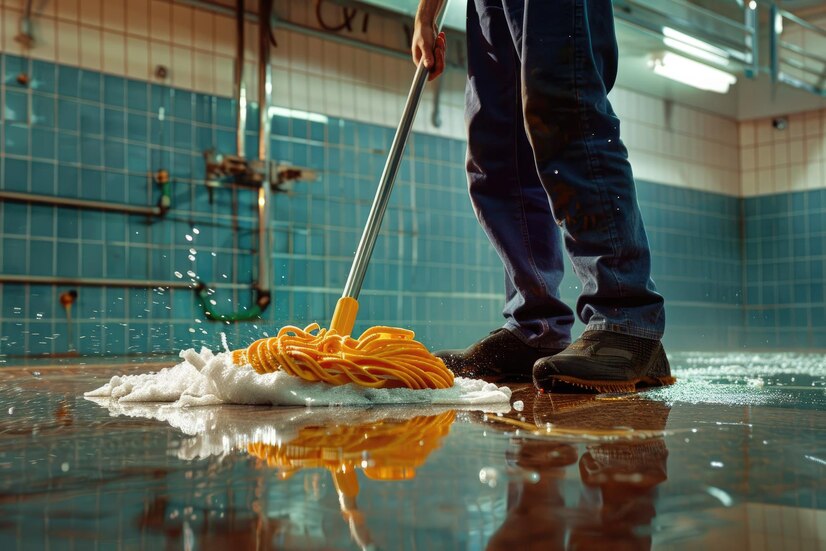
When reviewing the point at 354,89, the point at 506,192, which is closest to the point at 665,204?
the point at 354,89

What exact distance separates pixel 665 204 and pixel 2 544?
240 inches

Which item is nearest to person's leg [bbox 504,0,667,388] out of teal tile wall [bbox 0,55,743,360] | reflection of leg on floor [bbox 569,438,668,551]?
reflection of leg on floor [bbox 569,438,668,551]

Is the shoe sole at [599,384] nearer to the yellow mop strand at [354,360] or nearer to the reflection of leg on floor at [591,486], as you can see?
the yellow mop strand at [354,360]

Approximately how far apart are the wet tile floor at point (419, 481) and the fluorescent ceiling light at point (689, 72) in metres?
4.68

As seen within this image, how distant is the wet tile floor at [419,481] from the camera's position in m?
0.34

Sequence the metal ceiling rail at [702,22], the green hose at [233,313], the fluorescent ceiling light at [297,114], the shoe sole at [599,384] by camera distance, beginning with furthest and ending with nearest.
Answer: the metal ceiling rail at [702,22], the fluorescent ceiling light at [297,114], the green hose at [233,313], the shoe sole at [599,384]

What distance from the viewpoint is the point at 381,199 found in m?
1.44

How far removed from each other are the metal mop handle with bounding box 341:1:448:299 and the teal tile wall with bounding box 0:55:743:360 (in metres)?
2.37

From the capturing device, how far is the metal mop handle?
130 cm

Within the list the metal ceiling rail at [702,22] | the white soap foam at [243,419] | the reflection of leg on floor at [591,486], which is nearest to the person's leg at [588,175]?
the white soap foam at [243,419]

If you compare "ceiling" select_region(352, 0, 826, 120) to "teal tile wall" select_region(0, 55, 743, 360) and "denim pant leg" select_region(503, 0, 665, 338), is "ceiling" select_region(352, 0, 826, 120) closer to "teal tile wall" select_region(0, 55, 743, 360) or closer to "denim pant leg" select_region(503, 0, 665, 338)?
"teal tile wall" select_region(0, 55, 743, 360)

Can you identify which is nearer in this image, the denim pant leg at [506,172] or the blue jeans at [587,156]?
the blue jeans at [587,156]

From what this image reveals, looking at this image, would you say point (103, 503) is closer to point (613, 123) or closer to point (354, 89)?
point (613, 123)

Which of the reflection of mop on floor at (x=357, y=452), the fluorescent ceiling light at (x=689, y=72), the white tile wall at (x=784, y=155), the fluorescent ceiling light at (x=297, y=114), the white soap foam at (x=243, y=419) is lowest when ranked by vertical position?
the white soap foam at (x=243, y=419)
